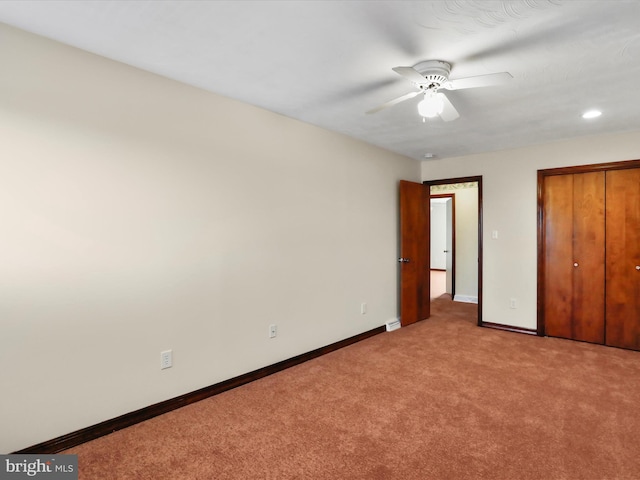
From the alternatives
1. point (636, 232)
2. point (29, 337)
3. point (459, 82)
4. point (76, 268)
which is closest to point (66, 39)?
point (76, 268)

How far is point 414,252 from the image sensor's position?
5012 millimetres

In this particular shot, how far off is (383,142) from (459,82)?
217 cm

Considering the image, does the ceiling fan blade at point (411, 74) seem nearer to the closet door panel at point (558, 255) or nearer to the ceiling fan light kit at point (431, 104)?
the ceiling fan light kit at point (431, 104)

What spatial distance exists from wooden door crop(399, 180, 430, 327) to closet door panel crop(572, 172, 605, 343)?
70.9 inches

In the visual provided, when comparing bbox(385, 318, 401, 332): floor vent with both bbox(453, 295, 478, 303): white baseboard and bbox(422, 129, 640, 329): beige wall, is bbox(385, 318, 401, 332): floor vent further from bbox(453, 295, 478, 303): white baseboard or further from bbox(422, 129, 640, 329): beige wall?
bbox(453, 295, 478, 303): white baseboard

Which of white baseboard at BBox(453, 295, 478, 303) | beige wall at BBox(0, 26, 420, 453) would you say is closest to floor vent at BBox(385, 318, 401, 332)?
beige wall at BBox(0, 26, 420, 453)

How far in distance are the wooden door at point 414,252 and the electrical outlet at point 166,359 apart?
314cm

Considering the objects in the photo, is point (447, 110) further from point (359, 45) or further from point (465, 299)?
point (465, 299)

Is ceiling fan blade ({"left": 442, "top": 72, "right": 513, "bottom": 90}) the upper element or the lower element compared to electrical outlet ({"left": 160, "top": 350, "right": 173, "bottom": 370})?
upper

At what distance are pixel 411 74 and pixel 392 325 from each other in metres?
3.39

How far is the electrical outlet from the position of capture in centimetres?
253

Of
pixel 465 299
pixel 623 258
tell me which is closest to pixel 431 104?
pixel 623 258

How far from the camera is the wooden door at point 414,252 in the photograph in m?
4.83

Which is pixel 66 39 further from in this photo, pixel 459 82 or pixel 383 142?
pixel 383 142
